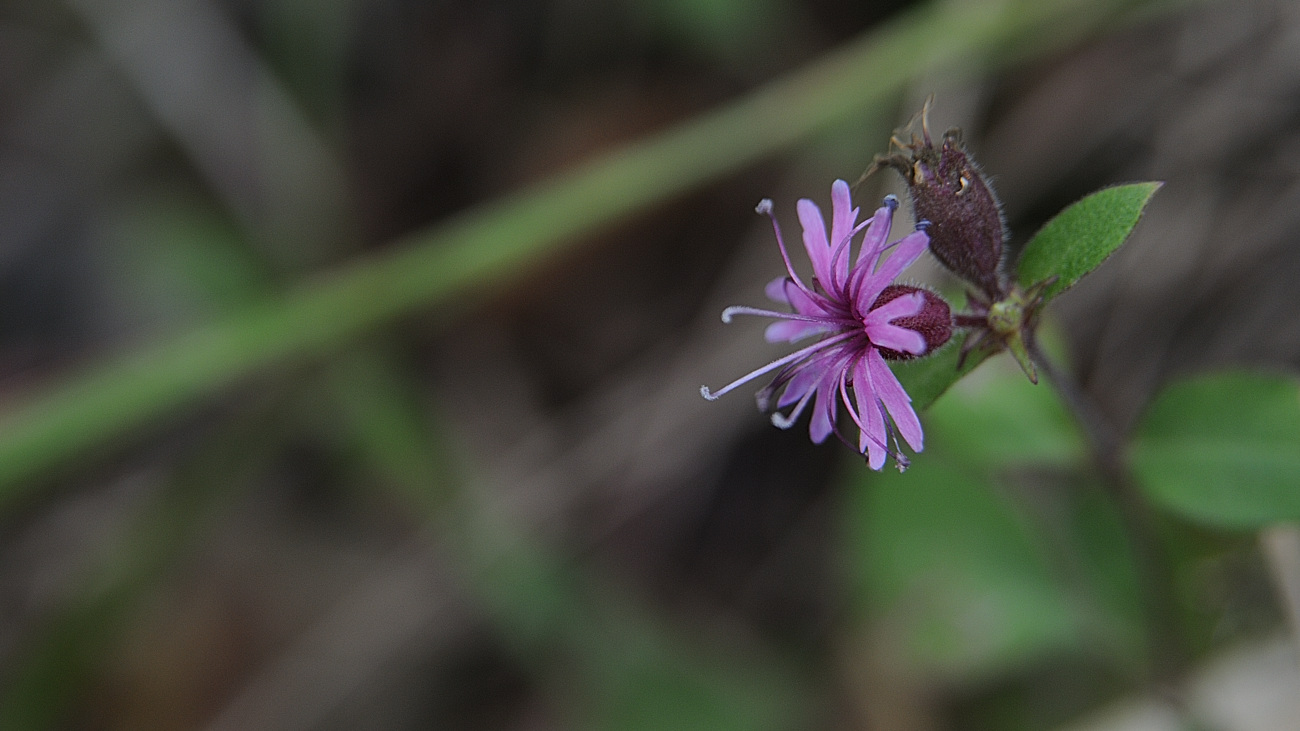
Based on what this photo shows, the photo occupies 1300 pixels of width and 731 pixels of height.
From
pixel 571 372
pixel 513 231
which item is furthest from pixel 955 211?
pixel 571 372

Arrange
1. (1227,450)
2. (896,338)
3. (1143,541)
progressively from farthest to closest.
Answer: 1. (1143,541)
2. (1227,450)
3. (896,338)

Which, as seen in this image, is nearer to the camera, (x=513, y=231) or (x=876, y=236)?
(x=876, y=236)

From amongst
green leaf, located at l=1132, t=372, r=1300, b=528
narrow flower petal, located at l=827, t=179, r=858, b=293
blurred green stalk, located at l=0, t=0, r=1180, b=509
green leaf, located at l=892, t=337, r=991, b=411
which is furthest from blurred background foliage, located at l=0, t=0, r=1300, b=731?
narrow flower petal, located at l=827, t=179, r=858, b=293

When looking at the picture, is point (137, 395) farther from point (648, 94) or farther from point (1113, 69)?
point (1113, 69)

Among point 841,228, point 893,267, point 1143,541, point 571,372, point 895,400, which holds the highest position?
point 571,372

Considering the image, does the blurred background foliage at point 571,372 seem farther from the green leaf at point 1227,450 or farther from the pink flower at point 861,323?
the pink flower at point 861,323

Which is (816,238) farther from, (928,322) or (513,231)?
(513,231)

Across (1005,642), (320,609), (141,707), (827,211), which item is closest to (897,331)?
(1005,642)
